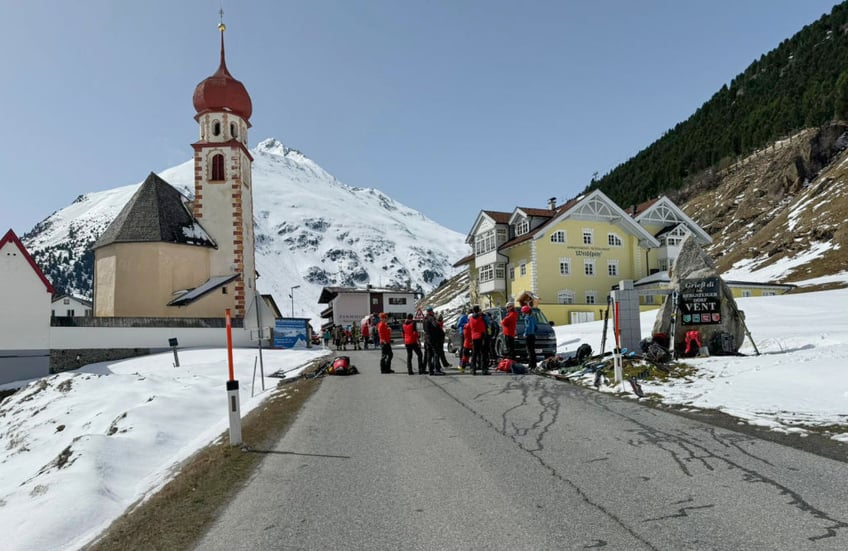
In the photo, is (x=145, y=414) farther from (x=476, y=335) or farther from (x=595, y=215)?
(x=595, y=215)

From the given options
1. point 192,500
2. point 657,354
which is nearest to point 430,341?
point 657,354

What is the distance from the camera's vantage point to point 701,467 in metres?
5.97

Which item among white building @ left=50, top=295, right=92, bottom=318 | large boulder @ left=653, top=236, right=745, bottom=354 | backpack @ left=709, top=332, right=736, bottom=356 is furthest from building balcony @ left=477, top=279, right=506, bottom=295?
white building @ left=50, top=295, right=92, bottom=318

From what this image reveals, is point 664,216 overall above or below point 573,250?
above

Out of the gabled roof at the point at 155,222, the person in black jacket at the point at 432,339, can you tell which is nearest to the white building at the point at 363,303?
the gabled roof at the point at 155,222

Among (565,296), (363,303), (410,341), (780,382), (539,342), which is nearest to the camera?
(780,382)

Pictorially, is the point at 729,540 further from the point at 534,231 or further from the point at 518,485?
the point at 534,231

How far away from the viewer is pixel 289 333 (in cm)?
3416

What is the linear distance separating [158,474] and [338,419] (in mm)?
2891

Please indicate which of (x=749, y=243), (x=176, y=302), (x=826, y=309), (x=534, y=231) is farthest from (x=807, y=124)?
(x=176, y=302)

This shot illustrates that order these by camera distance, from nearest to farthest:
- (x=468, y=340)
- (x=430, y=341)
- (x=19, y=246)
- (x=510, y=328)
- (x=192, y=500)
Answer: (x=192, y=500) → (x=430, y=341) → (x=510, y=328) → (x=468, y=340) → (x=19, y=246)

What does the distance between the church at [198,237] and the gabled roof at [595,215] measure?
21517 mm

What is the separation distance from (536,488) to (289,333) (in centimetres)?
3011

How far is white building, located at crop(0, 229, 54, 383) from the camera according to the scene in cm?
2645
